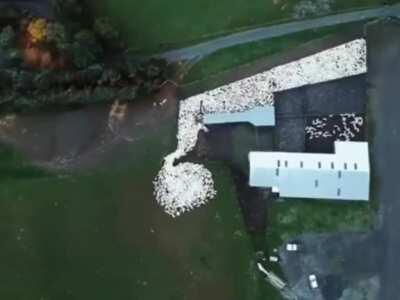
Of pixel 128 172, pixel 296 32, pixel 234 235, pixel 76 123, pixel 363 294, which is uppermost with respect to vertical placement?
pixel 296 32

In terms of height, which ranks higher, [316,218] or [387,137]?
[387,137]

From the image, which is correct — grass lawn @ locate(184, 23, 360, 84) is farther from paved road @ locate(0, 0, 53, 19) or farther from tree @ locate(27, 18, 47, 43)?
paved road @ locate(0, 0, 53, 19)

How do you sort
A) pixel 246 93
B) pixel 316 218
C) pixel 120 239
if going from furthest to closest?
pixel 246 93, pixel 120 239, pixel 316 218

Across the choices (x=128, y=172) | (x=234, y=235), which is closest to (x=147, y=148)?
(x=128, y=172)

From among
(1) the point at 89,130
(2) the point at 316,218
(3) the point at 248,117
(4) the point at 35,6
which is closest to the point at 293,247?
(2) the point at 316,218

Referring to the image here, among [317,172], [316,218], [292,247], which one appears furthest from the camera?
[316,218]

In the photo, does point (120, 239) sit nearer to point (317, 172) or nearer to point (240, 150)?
point (240, 150)

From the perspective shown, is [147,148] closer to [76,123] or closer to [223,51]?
[76,123]
